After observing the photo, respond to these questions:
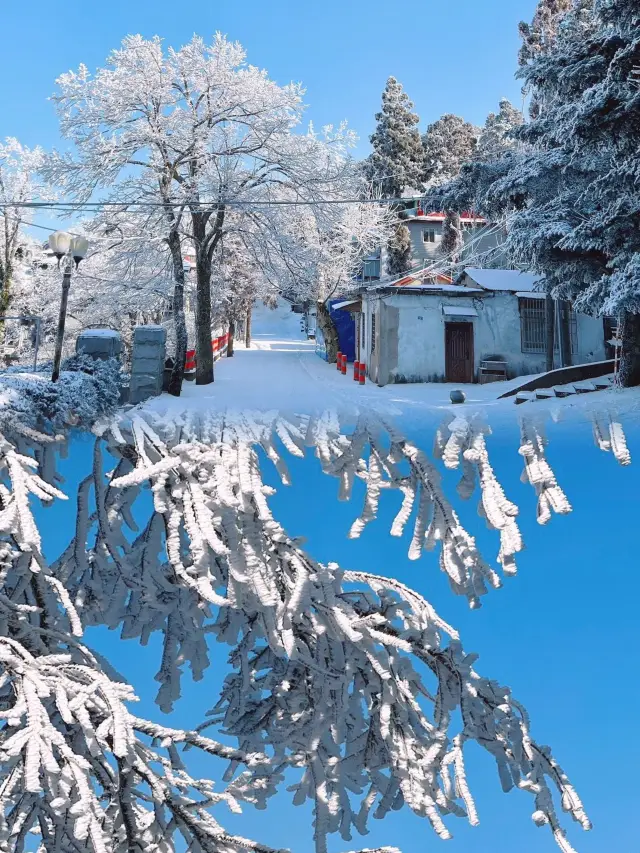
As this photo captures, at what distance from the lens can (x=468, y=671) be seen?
2883 mm

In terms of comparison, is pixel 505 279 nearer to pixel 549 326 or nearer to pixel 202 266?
pixel 549 326

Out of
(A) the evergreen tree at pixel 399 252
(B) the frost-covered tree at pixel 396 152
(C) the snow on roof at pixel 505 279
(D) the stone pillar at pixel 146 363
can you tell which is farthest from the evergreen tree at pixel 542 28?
(A) the evergreen tree at pixel 399 252

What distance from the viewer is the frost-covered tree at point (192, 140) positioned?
10.9 metres

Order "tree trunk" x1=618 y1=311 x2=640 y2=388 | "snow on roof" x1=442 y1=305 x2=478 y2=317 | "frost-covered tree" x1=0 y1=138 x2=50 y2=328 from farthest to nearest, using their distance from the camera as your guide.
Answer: "frost-covered tree" x1=0 y1=138 x2=50 y2=328
"snow on roof" x1=442 y1=305 x2=478 y2=317
"tree trunk" x1=618 y1=311 x2=640 y2=388

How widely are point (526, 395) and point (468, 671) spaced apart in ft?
10.9

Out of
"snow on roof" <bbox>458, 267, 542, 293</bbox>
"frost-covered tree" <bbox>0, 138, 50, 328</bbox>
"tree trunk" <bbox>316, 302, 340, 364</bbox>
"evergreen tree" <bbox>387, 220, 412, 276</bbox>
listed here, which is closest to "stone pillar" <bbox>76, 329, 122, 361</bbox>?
"snow on roof" <bbox>458, 267, 542, 293</bbox>

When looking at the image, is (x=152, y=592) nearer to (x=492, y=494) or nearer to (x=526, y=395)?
(x=492, y=494)

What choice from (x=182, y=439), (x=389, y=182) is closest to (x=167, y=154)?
(x=389, y=182)

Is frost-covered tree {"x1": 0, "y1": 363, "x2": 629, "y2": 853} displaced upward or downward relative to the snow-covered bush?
downward

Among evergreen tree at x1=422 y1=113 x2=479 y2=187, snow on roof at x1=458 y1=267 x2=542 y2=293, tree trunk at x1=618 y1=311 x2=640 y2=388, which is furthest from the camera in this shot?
evergreen tree at x1=422 y1=113 x2=479 y2=187

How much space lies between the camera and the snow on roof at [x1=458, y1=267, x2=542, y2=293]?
25.0ft

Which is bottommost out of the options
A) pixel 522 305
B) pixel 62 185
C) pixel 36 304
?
pixel 522 305

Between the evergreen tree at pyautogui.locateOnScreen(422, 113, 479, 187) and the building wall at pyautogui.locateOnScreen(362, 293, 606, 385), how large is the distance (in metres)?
2.08

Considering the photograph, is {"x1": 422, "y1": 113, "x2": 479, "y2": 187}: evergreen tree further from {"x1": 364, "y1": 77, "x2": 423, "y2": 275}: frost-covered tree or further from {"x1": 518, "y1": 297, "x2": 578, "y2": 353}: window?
{"x1": 518, "y1": 297, "x2": 578, "y2": 353}: window
